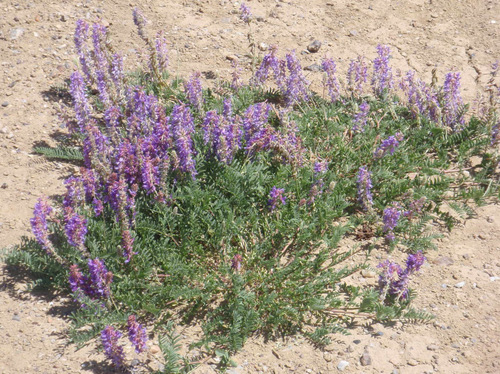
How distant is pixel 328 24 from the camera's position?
24.3ft

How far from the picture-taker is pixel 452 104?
18.0 feet

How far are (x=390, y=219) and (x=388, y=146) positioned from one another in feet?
2.40

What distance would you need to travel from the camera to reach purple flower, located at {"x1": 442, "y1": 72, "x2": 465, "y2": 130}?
5500mm

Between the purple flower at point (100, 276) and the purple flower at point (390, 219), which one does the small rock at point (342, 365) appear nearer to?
the purple flower at point (390, 219)

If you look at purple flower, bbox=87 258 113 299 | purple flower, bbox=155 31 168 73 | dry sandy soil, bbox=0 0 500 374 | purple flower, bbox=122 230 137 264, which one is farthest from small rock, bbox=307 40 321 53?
purple flower, bbox=87 258 113 299

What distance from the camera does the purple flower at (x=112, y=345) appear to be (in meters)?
3.41

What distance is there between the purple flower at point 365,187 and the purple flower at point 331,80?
1.36m

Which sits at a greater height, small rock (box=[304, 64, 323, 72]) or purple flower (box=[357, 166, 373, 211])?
small rock (box=[304, 64, 323, 72])

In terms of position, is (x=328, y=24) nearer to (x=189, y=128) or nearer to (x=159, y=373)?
(x=189, y=128)

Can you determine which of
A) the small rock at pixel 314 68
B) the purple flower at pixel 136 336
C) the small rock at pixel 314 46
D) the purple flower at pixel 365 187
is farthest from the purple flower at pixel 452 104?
the purple flower at pixel 136 336

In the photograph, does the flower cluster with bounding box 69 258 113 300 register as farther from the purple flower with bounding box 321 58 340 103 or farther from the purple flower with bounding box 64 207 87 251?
the purple flower with bounding box 321 58 340 103

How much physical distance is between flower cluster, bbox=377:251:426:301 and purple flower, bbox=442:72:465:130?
1.97 meters

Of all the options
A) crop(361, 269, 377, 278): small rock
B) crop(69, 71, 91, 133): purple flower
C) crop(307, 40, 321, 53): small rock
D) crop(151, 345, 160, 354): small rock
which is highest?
crop(307, 40, 321, 53): small rock

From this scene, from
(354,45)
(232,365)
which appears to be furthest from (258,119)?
(354,45)
